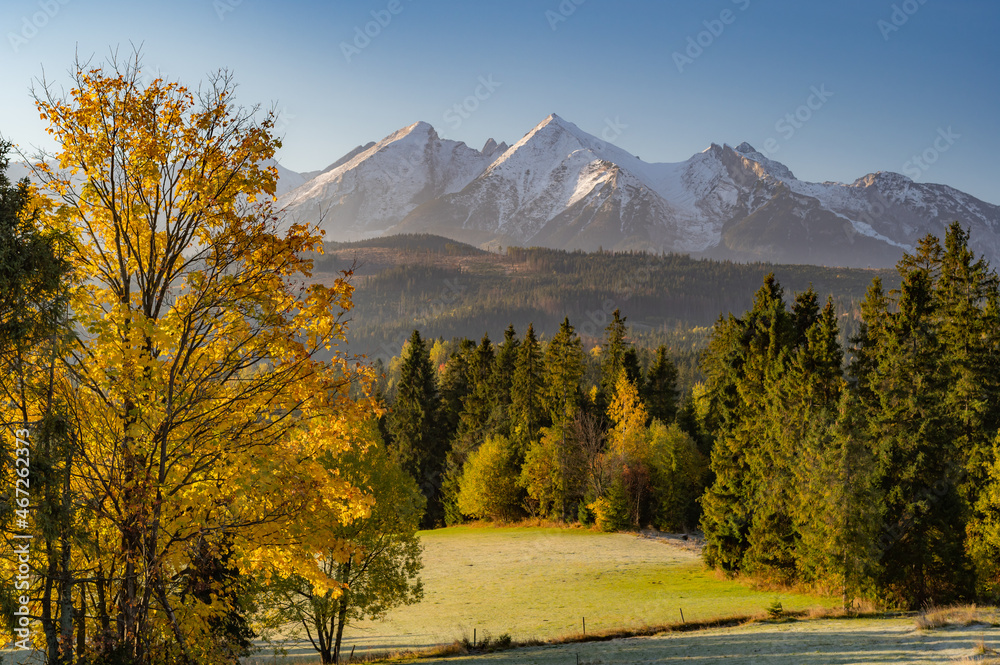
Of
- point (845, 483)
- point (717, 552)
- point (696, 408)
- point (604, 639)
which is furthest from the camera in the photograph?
point (696, 408)

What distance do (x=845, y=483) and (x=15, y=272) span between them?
102 feet

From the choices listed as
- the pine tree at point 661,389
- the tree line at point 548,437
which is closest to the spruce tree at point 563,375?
the tree line at point 548,437

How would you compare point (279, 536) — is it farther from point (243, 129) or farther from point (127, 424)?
point (243, 129)

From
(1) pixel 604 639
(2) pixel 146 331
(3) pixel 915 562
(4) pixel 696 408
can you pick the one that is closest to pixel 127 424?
(2) pixel 146 331

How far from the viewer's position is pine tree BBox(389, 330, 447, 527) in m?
71.0

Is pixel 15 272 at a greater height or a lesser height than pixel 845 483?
greater

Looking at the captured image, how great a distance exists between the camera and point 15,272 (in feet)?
26.7

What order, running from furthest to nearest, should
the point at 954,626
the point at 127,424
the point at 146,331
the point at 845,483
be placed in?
1. the point at 845,483
2. the point at 954,626
3. the point at 127,424
4. the point at 146,331

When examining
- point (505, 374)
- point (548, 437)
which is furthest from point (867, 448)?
point (505, 374)

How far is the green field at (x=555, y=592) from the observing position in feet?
98.6

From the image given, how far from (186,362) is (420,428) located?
6397cm

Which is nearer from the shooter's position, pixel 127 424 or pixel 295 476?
pixel 127 424

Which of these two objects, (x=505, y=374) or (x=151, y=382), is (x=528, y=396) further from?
(x=151, y=382)

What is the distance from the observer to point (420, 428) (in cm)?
7144
